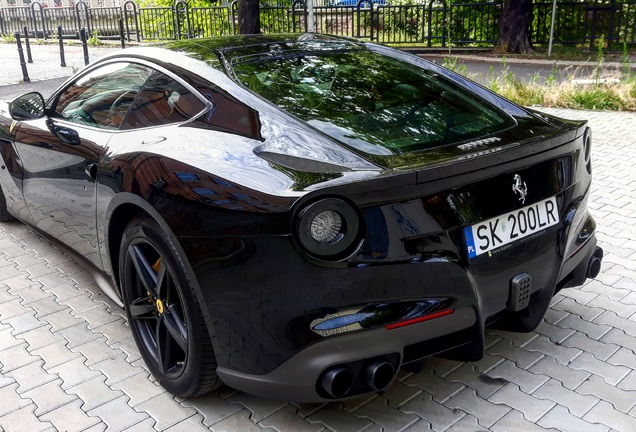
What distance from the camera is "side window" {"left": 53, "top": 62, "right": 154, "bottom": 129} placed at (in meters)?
3.44

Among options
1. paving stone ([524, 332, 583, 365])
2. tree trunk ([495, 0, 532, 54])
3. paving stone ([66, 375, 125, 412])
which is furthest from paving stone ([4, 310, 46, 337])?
tree trunk ([495, 0, 532, 54])

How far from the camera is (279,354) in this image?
2.43 meters

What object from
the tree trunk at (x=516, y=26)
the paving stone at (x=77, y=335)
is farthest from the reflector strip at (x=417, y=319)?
the tree trunk at (x=516, y=26)

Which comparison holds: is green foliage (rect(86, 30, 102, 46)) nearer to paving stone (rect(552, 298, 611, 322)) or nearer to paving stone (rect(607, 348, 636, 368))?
paving stone (rect(552, 298, 611, 322))

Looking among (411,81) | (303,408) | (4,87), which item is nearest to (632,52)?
(4,87)

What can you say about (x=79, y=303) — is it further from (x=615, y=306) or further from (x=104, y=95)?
(x=615, y=306)

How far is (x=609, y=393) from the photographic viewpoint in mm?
2924

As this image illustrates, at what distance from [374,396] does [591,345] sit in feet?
3.83

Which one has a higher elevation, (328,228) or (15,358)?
(328,228)

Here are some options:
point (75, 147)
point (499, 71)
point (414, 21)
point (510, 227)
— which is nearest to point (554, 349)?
point (510, 227)

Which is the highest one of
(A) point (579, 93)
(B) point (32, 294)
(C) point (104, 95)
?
(C) point (104, 95)

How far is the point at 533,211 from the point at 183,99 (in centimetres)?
160

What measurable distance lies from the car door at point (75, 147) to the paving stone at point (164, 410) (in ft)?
2.98

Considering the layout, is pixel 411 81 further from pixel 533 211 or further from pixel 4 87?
pixel 4 87
